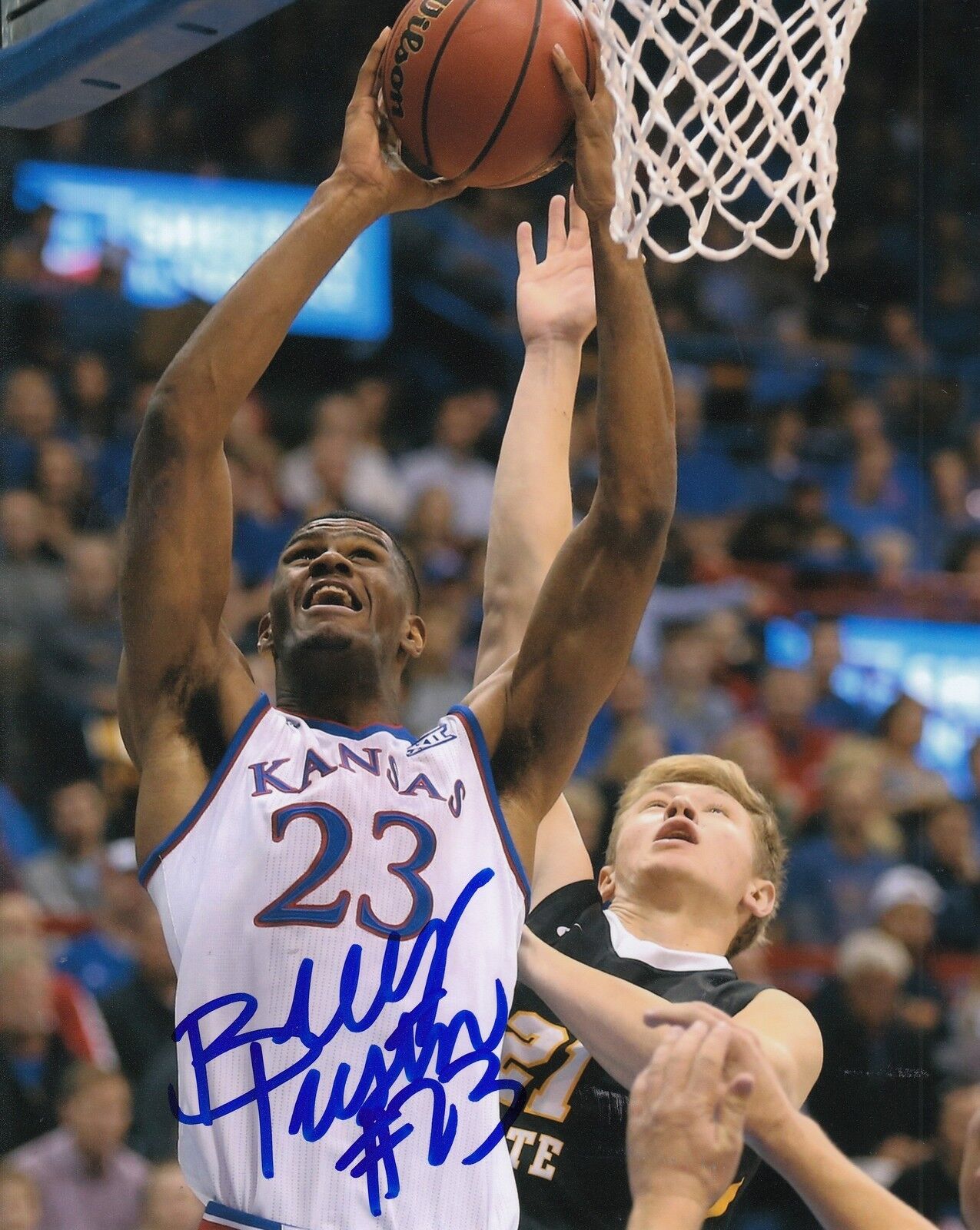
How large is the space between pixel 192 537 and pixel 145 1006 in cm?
243

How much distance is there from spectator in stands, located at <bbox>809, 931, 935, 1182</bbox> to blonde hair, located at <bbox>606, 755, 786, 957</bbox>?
79.4 inches

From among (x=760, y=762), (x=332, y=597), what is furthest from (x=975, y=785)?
(x=332, y=597)

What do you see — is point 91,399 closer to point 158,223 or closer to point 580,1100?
point 158,223

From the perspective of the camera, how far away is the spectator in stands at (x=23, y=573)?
5141 millimetres

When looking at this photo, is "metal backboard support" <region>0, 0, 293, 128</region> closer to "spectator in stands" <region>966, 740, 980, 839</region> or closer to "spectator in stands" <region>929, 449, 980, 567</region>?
"spectator in stands" <region>966, 740, 980, 839</region>

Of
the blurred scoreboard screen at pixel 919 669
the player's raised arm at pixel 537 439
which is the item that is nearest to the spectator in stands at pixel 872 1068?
the blurred scoreboard screen at pixel 919 669

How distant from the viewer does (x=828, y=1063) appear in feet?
18.0

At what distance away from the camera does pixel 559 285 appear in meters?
3.36

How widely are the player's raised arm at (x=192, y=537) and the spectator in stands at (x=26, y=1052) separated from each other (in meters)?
2.09

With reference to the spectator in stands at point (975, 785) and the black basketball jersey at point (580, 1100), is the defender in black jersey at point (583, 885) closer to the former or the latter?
the black basketball jersey at point (580, 1100)

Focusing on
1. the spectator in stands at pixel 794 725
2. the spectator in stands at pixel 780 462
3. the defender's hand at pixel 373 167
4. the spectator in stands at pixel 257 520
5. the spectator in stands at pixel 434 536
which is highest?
the defender's hand at pixel 373 167

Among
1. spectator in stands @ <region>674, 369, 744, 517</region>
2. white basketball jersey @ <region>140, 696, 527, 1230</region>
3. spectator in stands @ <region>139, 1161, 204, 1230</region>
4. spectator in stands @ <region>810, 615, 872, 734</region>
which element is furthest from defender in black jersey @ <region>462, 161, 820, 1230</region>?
spectator in stands @ <region>674, 369, 744, 517</region>

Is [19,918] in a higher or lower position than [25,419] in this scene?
lower

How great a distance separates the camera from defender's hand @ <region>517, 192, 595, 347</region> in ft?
10.8
